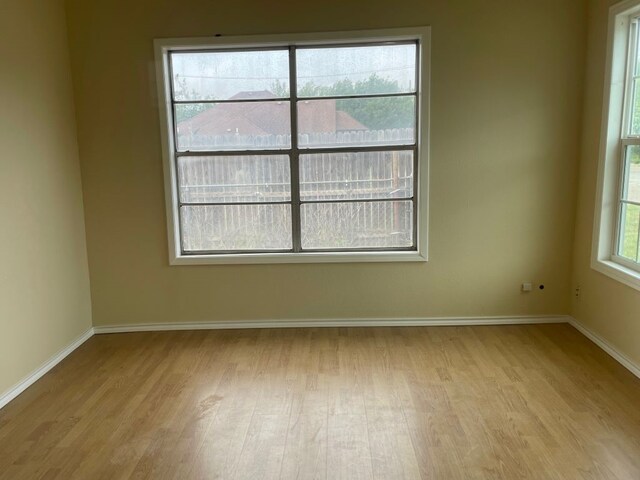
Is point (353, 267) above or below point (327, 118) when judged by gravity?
below

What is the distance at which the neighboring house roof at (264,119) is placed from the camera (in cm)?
395

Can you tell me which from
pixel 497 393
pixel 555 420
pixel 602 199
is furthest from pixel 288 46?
pixel 555 420

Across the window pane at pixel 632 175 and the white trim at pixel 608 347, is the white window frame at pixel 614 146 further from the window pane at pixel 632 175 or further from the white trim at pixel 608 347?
the white trim at pixel 608 347

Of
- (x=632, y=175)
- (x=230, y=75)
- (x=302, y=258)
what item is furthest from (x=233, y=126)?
(x=632, y=175)

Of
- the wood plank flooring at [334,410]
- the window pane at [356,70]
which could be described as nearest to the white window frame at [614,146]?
the wood plank flooring at [334,410]

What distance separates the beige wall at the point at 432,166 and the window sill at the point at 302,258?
0.07 m

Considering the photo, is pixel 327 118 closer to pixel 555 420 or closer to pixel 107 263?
pixel 107 263

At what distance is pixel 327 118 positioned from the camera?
396 cm

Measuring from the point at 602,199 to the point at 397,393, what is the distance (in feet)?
6.54

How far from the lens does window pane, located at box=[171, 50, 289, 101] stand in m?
3.90

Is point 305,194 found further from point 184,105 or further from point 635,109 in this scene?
point 635,109

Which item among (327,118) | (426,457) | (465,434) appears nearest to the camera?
(426,457)

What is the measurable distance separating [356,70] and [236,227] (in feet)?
5.12

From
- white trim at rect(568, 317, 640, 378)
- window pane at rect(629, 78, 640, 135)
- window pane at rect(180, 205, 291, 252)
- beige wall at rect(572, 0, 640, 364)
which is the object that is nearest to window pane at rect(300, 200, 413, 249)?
window pane at rect(180, 205, 291, 252)
